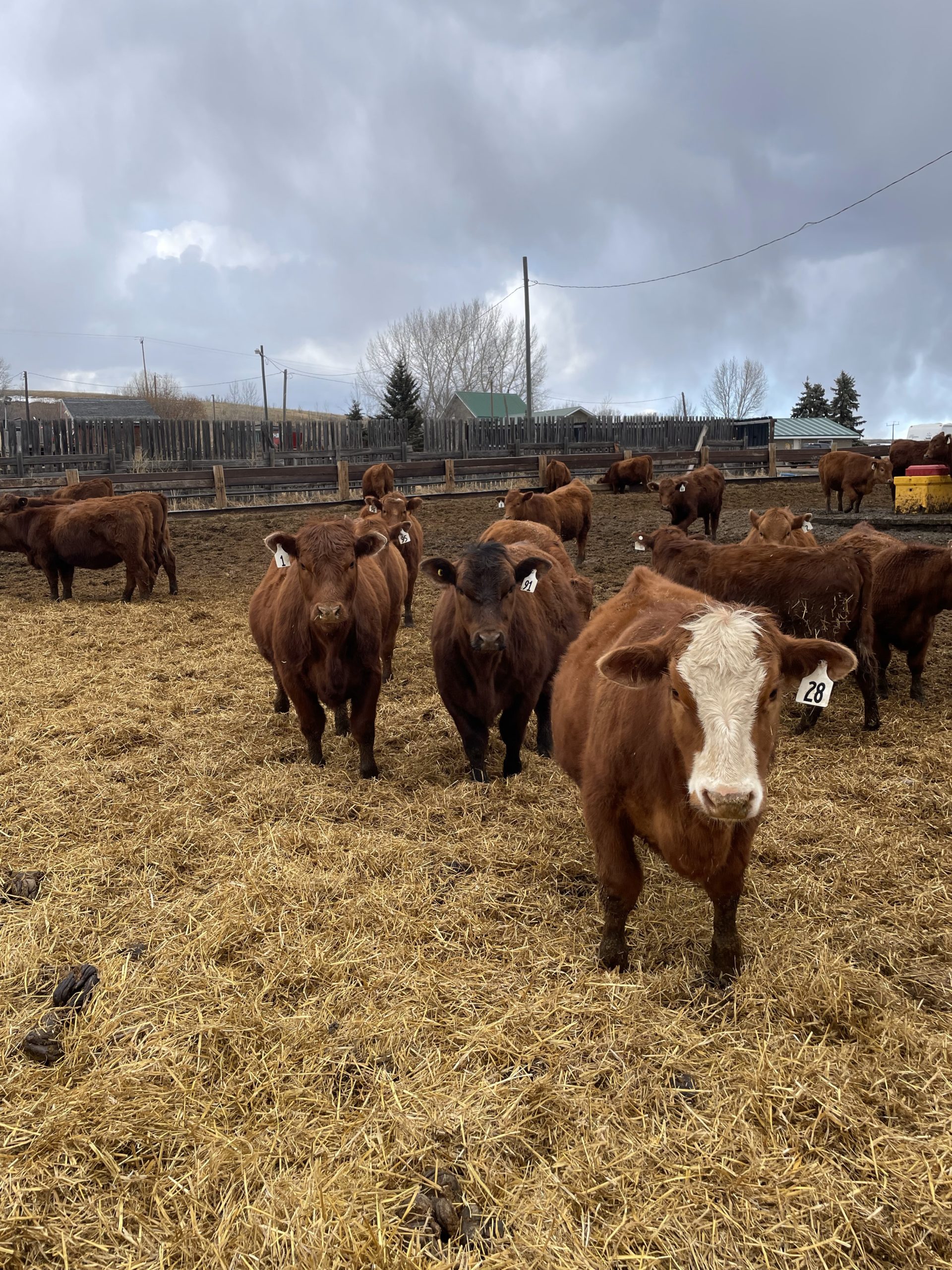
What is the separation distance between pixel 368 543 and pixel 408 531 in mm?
3380

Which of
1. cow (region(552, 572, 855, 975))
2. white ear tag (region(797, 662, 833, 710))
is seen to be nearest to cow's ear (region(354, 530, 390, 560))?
cow (region(552, 572, 855, 975))

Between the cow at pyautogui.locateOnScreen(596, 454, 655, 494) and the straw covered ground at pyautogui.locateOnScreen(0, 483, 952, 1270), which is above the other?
the cow at pyautogui.locateOnScreen(596, 454, 655, 494)

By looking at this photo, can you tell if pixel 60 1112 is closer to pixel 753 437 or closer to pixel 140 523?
pixel 140 523

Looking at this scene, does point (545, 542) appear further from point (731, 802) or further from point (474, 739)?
point (731, 802)

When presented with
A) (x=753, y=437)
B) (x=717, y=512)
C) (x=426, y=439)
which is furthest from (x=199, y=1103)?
(x=753, y=437)

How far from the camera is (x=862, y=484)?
17312mm

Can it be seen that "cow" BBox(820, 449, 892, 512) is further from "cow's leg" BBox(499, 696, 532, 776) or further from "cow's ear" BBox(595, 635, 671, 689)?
"cow's ear" BBox(595, 635, 671, 689)

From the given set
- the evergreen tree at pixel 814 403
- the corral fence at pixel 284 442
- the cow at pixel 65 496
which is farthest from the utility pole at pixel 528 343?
the evergreen tree at pixel 814 403

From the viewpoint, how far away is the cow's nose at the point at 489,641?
4309 millimetres

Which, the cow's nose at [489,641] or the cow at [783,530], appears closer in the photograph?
the cow's nose at [489,641]

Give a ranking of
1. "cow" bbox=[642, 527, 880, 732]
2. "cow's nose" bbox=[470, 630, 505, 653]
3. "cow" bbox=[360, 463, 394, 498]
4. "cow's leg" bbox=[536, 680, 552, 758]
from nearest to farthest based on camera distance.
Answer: "cow's nose" bbox=[470, 630, 505, 653], "cow's leg" bbox=[536, 680, 552, 758], "cow" bbox=[642, 527, 880, 732], "cow" bbox=[360, 463, 394, 498]

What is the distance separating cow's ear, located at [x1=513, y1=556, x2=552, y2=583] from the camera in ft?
15.6

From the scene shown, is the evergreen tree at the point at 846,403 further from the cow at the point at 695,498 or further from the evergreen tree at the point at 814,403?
the cow at the point at 695,498

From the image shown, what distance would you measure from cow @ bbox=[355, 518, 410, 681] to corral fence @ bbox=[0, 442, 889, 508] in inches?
447
